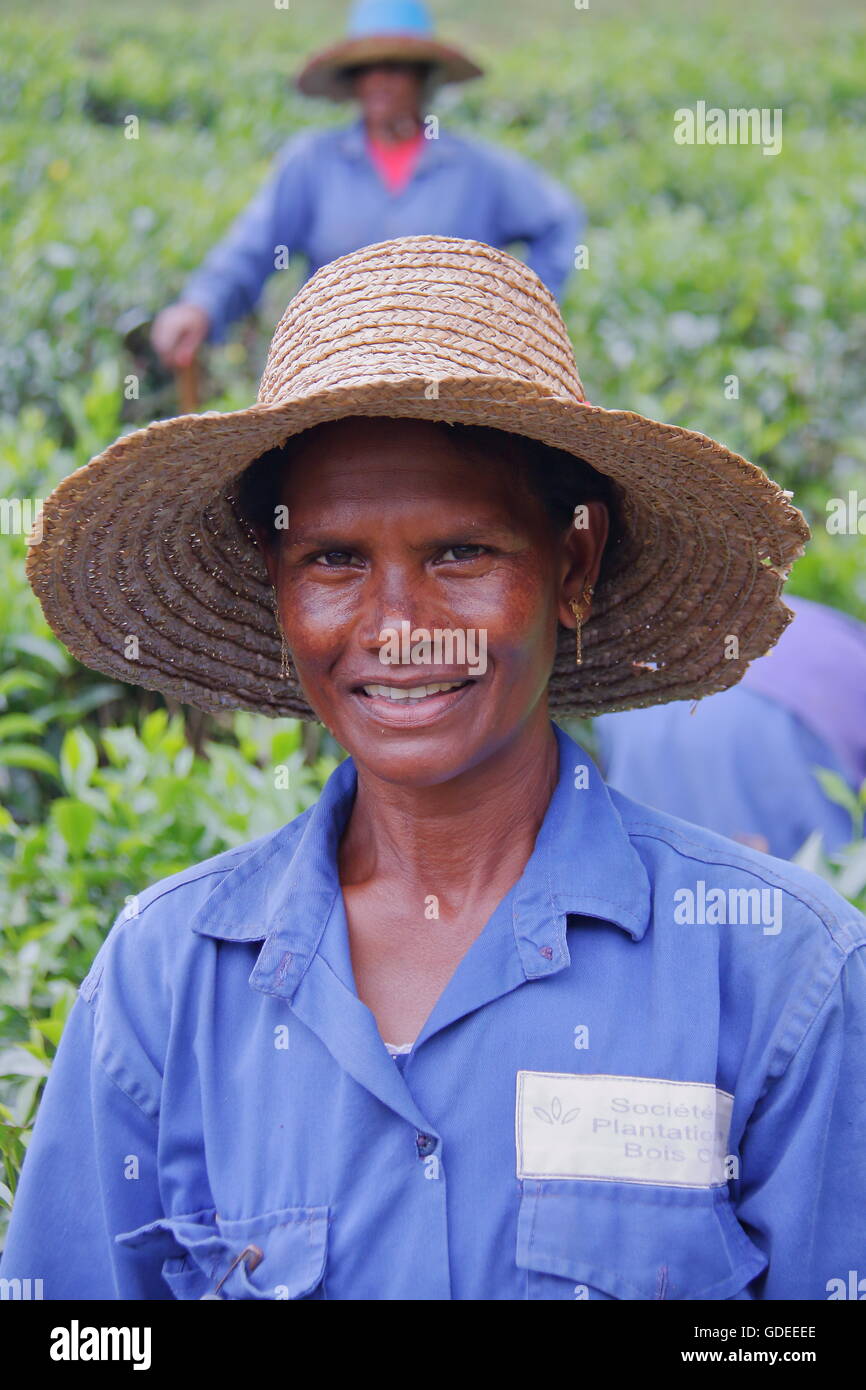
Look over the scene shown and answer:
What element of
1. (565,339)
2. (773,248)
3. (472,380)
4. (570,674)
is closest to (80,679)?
(570,674)

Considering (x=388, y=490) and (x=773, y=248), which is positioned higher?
(x=773, y=248)

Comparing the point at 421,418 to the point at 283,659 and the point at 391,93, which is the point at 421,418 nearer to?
the point at 283,659

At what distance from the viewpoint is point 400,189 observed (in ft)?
17.6

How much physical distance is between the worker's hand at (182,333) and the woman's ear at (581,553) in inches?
140

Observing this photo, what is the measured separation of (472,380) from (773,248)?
5.58 meters

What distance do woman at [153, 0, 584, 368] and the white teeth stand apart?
378 cm

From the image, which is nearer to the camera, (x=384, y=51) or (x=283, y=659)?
(x=283, y=659)

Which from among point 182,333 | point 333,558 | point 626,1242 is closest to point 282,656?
point 333,558

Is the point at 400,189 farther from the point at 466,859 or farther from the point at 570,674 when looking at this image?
the point at 466,859

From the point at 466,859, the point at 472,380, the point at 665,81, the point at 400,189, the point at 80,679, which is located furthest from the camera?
the point at 665,81

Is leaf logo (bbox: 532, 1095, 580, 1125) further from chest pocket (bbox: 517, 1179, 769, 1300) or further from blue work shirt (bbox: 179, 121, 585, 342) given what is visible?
blue work shirt (bbox: 179, 121, 585, 342)

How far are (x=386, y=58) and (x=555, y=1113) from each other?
4702 millimetres

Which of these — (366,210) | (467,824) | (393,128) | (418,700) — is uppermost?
(393,128)

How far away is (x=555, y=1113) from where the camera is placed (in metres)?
1.65
